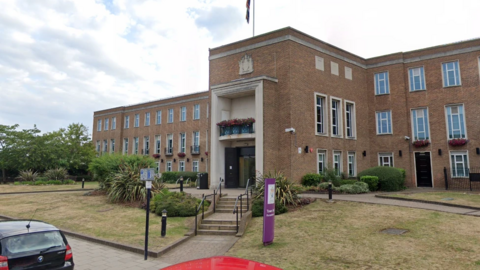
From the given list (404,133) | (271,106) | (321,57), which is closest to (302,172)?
(271,106)

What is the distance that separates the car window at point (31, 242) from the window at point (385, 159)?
22.3m

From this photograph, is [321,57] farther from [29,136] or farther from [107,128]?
[107,128]

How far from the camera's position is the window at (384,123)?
79.8ft

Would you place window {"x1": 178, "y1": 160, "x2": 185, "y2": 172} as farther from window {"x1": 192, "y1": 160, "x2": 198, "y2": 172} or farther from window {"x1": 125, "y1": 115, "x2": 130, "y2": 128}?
window {"x1": 125, "y1": 115, "x2": 130, "y2": 128}

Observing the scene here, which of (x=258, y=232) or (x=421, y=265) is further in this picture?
(x=258, y=232)

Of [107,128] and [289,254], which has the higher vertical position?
[107,128]

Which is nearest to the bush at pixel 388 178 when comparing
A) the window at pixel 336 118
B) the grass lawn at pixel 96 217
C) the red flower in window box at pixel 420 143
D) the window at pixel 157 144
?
the window at pixel 336 118

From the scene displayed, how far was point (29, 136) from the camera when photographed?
1358 inches

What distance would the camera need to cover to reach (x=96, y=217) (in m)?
13.5

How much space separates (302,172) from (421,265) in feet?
42.2

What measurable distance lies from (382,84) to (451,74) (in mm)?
4325

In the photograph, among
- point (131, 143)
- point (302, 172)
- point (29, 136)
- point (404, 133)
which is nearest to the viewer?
point (302, 172)

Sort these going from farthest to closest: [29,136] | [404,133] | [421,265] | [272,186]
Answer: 1. [29,136]
2. [404,133]
3. [272,186]
4. [421,265]

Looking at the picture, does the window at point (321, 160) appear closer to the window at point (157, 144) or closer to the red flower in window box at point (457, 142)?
the red flower in window box at point (457, 142)
